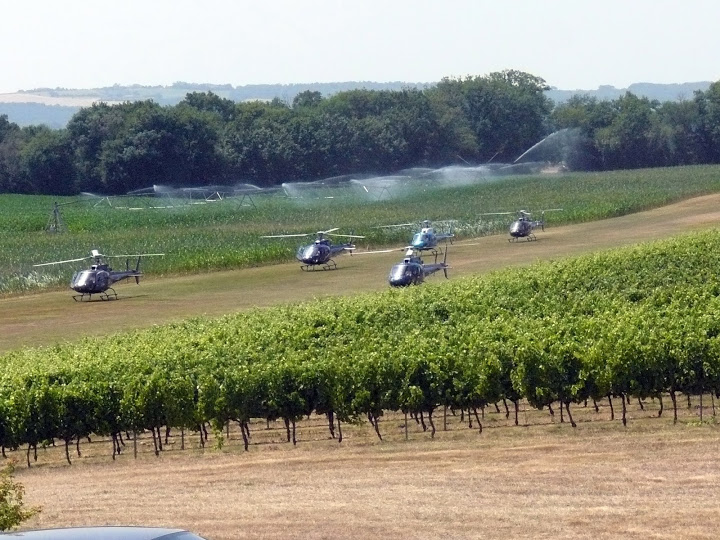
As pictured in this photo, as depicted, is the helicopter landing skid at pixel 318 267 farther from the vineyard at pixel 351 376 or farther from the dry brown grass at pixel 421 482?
the dry brown grass at pixel 421 482

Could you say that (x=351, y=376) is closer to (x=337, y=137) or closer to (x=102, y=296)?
(x=102, y=296)

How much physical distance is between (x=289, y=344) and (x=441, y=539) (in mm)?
11742

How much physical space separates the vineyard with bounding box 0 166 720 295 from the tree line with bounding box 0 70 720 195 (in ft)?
25.6

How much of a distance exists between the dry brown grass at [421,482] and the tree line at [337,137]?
91639mm

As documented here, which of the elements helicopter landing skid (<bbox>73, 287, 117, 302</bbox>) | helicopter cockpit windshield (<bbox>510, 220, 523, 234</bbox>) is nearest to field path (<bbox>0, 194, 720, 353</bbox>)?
helicopter landing skid (<bbox>73, 287, 117, 302</bbox>)

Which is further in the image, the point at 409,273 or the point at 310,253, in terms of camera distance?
the point at 310,253

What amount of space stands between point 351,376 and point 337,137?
337 ft

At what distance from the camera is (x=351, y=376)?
2303 centimetres

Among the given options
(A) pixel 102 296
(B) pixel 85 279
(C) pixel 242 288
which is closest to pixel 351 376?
(B) pixel 85 279

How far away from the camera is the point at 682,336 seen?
79.4 feet

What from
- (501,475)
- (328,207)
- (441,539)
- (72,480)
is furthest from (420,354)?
(328,207)

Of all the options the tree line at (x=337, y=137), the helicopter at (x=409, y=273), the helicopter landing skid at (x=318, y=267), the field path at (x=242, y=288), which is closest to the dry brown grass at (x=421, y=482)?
the field path at (x=242, y=288)

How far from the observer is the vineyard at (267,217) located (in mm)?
57750

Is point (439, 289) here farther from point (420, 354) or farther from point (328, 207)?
point (328, 207)
